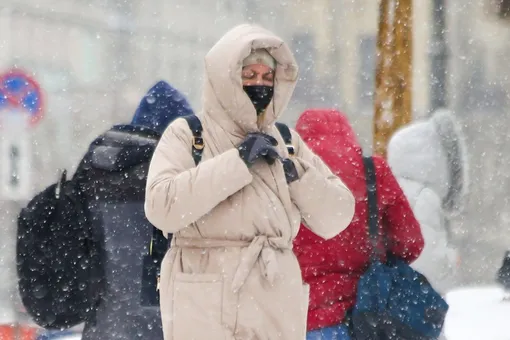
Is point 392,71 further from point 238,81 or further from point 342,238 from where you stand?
point 238,81

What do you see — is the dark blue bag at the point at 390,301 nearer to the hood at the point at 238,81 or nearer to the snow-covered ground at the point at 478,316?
the hood at the point at 238,81

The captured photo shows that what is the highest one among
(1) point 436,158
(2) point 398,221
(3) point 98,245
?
(1) point 436,158

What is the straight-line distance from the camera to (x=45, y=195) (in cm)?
414

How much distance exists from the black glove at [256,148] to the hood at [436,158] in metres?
2.42

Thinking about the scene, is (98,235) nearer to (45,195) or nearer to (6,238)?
(45,195)

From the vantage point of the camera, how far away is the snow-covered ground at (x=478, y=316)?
7.64 metres

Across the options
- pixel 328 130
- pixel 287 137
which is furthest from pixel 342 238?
pixel 287 137

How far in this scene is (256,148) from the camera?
3168 millimetres

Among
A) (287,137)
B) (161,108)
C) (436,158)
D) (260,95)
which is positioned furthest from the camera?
(436,158)

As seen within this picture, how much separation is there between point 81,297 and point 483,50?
19.1m

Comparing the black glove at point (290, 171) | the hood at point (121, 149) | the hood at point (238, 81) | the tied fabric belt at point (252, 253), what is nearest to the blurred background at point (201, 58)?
the hood at point (121, 149)

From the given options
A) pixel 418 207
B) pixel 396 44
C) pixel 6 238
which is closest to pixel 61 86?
pixel 6 238

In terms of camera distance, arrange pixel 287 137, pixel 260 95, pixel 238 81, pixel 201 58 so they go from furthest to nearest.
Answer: pixel 201 58, pixel 287 137, pixel 260 95, pixel 238 81

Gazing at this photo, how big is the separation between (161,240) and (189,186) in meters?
0.64
